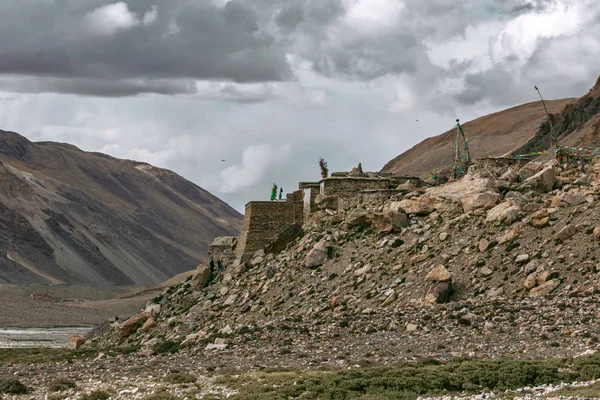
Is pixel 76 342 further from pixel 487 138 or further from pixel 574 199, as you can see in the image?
pixel 487 138

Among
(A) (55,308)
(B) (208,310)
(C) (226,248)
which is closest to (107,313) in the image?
(A) (55,308)

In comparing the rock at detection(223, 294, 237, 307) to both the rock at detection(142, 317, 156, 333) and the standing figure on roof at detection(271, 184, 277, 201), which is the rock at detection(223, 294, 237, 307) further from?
the standing figure on roof at detection(271, 184, 277, 201)

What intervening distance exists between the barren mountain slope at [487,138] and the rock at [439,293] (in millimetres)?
83507

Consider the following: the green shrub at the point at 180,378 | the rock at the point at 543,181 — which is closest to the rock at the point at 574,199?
the rock at the point at 543,181

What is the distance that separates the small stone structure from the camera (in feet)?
131

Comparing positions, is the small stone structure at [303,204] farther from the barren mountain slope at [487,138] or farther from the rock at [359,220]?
the barren mountain slope at [487,138]

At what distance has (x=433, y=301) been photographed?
29703 mm

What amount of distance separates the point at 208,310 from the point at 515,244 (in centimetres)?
1270

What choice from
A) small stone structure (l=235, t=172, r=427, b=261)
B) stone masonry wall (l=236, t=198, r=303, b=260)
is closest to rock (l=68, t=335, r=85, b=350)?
small stone structure (l=235, t=172, r=427, b=261)

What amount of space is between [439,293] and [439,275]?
969 millimetres

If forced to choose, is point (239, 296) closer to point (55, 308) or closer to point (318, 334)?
point (318, 334)

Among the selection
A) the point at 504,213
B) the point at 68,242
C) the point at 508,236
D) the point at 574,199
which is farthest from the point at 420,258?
the point at 68,242

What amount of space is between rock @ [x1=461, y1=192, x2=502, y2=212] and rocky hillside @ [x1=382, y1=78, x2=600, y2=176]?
23039 millimetres

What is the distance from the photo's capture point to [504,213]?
3241 cm
